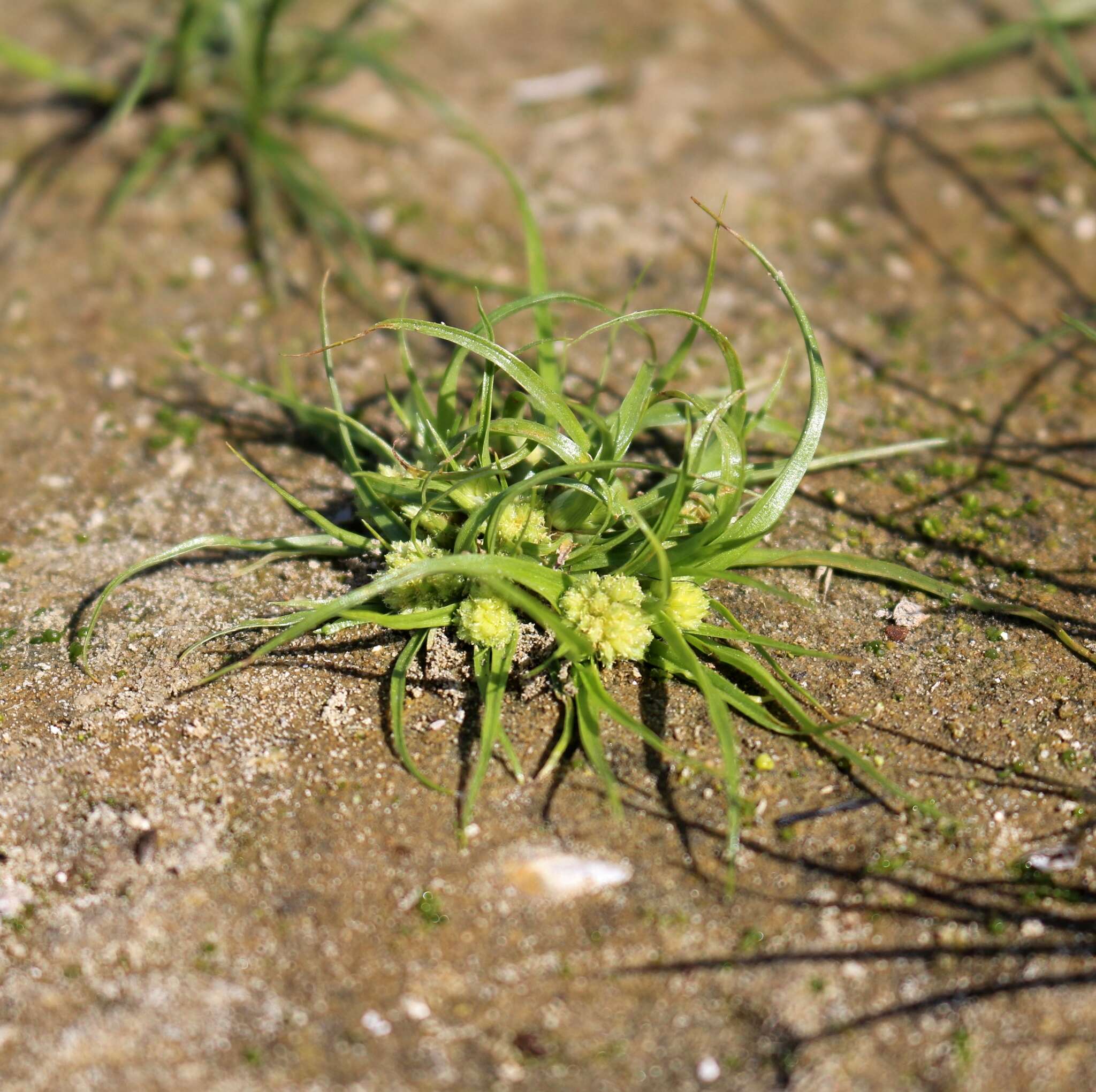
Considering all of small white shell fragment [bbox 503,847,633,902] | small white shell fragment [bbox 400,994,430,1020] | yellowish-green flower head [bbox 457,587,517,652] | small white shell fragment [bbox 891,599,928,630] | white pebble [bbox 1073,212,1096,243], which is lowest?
small white shell fragment [bbox 891,599,928,630]

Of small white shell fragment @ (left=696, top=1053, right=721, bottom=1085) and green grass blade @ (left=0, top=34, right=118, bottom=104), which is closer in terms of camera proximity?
small white shell fragment @ (left=696, top=1053, right=721, bottom=1085)

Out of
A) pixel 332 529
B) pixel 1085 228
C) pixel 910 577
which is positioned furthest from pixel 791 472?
pixel 1085 228

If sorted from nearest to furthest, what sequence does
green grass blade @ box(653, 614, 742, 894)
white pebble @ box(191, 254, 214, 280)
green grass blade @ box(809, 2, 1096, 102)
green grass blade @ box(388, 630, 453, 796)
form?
1. green grass blade @ box(653, 614, 742, 894)
2. green grass blade @ box(388, 630, 453, 796)
3. white pebble @ box(191, 254, 214, 280)
4. green grass blade @ box(809, 2, 1096, 102)

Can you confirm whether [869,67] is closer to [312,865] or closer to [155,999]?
[312,865]

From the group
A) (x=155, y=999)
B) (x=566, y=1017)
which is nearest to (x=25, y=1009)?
(x=155, y=999)

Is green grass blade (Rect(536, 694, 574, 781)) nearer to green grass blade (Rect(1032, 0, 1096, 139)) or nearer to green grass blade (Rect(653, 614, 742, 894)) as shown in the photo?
green grass blade (Rect(653, 614, 742, 894))

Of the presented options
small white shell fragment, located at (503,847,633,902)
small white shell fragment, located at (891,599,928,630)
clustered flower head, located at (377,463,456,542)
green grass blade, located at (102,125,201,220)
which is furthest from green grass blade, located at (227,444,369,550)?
green grass blade, located at (102,125,201,220)
